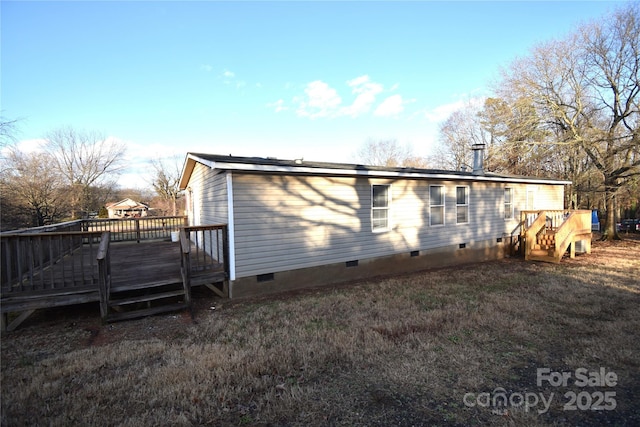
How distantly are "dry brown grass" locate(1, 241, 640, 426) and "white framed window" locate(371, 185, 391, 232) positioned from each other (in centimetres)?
265

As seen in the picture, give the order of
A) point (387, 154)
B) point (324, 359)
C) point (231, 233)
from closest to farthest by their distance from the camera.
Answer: point (324, 359)
point (231, 233)
point (387, 154)

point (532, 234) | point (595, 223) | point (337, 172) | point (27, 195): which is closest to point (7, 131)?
point (27, 195)

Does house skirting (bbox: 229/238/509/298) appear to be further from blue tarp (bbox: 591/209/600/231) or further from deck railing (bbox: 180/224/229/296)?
blue tarp (bbox: 591/209/600/231)

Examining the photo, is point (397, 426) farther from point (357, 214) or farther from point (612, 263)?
point (612, 263)

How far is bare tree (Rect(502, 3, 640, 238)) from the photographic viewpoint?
520 inches

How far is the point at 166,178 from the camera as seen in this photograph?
1512 inches

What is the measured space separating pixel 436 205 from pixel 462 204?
4.05 feet

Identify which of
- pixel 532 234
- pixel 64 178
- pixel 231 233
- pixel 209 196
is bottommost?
pixel 532 234

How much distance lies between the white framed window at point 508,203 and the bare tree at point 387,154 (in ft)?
76.6

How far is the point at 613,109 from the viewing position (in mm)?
13953

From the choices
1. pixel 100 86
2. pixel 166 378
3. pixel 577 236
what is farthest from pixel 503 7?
pixel 100 86

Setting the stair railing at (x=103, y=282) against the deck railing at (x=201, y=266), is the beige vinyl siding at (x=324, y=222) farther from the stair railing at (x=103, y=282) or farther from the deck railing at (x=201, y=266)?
the stair railing at (x=103, y=282)

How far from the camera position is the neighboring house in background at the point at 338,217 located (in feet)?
21.3

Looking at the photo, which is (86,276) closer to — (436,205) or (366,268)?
(366,268)
